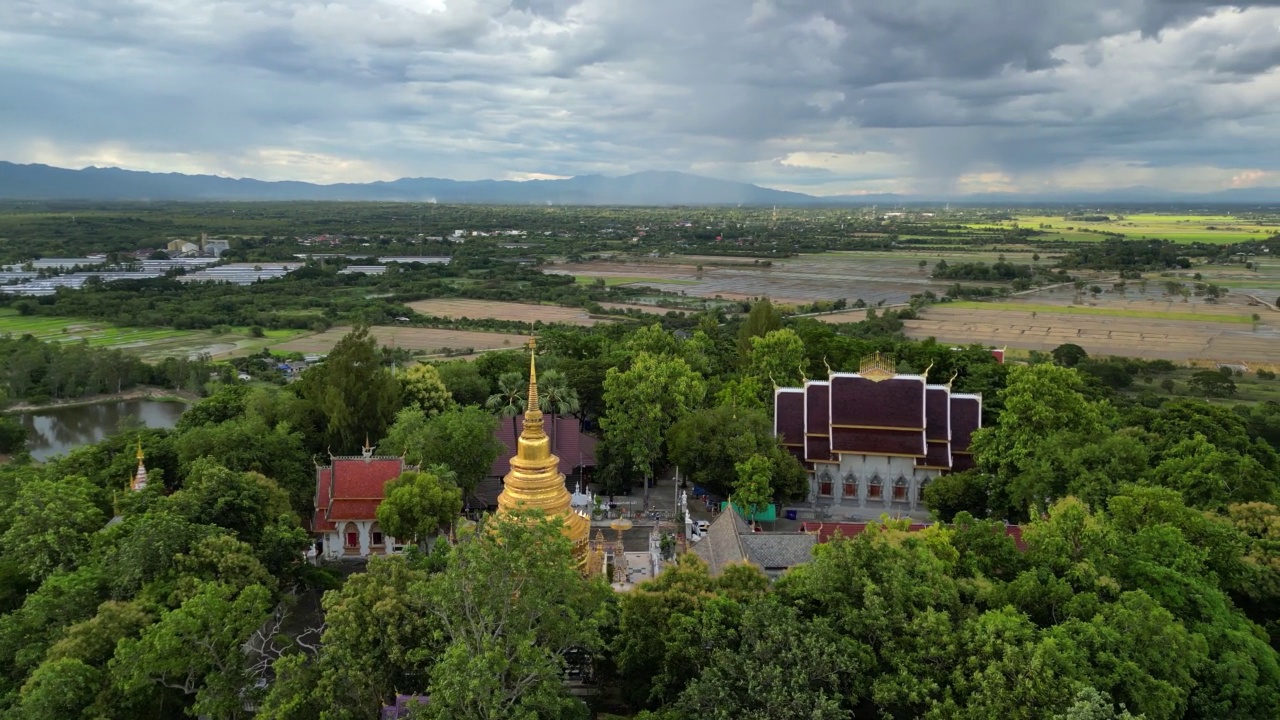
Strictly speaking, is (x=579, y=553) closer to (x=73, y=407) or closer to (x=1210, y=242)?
(x=73, y=407)

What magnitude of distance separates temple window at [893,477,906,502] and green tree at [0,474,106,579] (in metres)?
26.6

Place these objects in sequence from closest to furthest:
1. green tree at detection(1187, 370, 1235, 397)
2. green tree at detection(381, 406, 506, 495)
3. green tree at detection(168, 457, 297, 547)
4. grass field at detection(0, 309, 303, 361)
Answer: green tree at detection(168, 457, 297, 547)
green tree at detection(381, 406, 506, 495)
green tree at detection(1187, 370, 1235, 397)
grass field at detection(0, 309, 303, 361)

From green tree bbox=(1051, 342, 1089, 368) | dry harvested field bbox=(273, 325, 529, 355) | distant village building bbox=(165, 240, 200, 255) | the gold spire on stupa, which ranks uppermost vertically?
distant village building bbox=(165, 240, 200, 255)

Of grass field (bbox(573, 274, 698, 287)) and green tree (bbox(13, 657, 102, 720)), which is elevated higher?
grass field (bbox(573, 274, 698, 287))

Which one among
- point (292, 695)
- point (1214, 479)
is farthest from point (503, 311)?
point (292, 695)

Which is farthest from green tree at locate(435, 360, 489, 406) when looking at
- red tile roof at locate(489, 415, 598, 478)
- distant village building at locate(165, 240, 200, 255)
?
distant village building at locate(165, 240, 200, 255)

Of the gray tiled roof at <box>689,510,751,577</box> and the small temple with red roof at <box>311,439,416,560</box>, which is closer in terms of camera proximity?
the gray tiled roof at <box>689,510,751,577</box>

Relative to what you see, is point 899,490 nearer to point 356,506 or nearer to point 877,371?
point 877,371

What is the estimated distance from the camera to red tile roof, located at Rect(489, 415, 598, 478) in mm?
33438

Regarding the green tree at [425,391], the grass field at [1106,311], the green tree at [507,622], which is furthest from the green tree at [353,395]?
the grass field at [1106,311]

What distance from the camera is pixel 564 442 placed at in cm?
3412

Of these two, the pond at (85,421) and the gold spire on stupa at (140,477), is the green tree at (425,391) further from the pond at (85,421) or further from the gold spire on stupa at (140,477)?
the pond at (85,421)

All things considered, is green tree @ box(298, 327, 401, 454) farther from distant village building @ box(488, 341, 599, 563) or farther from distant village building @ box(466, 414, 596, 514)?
distant village building @ box(488, 341, 599, 563)

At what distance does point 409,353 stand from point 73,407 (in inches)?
895
